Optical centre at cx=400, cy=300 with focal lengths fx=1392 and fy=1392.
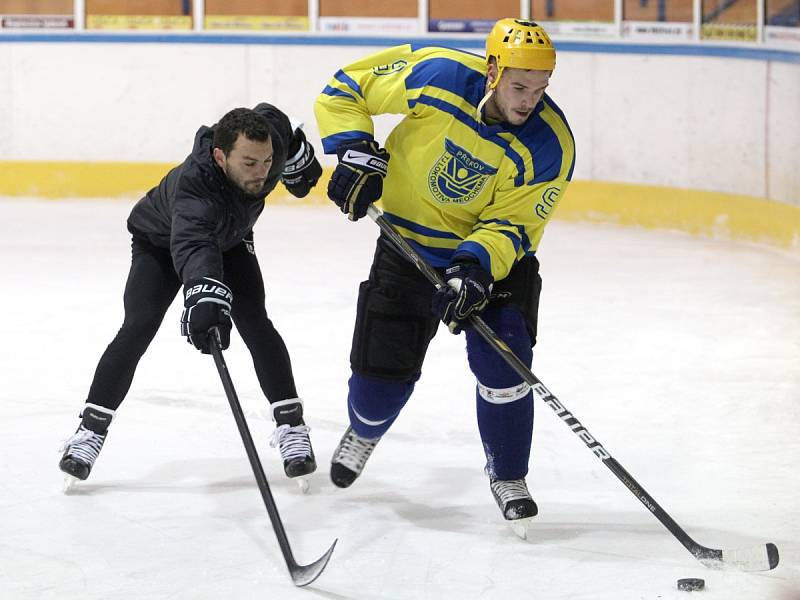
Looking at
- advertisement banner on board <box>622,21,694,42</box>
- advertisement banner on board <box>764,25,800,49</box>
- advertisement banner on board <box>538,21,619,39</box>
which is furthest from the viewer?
advertisement banner on board <box>538,21,619,39</box>

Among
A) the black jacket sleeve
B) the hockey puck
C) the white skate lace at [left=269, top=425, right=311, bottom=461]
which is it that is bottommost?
the hockey puck

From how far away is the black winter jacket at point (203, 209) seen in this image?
288cm

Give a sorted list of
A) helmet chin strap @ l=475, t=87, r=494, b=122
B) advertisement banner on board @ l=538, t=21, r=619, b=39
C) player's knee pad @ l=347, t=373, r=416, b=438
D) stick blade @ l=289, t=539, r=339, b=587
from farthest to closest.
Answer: advertisement banner on board @ l=538, t=21, r=619, b=39 < player's knee pad @ l=347, t=373, r=416, b=438 < helmet chin strap @ l=475, t=87, r=494, b=122 < stick blade @ l=289, t=539, r=339, b=587

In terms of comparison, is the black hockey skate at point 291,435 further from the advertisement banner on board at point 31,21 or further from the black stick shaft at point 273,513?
the advertisement banner on board at point 31,21

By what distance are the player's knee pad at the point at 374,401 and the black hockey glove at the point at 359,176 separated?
38 cm

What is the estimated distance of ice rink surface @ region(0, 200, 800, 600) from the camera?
270cm

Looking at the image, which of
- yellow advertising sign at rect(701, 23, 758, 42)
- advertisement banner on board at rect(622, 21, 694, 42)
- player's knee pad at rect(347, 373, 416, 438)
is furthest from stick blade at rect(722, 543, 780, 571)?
advertisement banner on board at rect(622, 21, 694, 42)

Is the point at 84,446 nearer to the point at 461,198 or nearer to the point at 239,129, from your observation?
the point at 239,129

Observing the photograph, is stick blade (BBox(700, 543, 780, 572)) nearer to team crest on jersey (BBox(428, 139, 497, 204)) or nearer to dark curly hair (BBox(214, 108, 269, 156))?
team crest on jersey (BBox(428, 139, 497, 204))

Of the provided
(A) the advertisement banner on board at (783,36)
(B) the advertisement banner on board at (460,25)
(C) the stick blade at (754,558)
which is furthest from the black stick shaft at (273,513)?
(B) the advertisement banner on board at (460,25)

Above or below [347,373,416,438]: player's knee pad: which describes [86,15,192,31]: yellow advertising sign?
above

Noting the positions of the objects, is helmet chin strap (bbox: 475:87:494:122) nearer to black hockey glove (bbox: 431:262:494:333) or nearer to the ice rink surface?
black hockey glove (bbox: 431:262:494:333)

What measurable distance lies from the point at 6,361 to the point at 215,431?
3.30 ft

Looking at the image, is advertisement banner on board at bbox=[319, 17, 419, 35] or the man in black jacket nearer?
the man in black jacket
